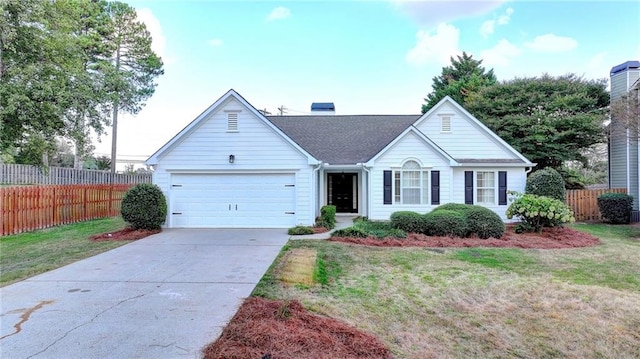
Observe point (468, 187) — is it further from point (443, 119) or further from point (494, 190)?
point (443, 119)

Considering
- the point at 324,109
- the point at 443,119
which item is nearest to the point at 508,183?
the point at 443,119

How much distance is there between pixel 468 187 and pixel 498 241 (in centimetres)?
440

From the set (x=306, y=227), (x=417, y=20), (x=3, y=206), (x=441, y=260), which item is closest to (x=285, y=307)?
(x=441, y=260)

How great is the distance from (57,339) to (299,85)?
22141 mm

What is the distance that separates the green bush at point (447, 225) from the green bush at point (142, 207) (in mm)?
8963

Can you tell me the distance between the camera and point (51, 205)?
42.1ft

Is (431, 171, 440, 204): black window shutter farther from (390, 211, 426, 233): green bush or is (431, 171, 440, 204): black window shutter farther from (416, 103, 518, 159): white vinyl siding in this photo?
(390, 211, 426, 233): green bush

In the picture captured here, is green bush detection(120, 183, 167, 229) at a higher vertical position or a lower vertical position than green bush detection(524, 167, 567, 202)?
lower

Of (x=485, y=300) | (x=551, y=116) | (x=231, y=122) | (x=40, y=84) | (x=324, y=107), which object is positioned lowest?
(x=485, y=300)

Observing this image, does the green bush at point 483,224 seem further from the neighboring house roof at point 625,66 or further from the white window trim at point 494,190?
the neighboring house roof at point 625,66

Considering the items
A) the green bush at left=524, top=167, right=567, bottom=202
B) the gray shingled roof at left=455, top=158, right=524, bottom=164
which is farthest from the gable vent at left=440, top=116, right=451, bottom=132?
the green bush at left=524, top=167, right=567, bottom=202

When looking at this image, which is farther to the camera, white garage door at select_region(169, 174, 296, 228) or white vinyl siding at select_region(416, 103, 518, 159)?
white vinyl siding at select_region(416, 103, 518, 159)

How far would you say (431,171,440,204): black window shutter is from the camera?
13742mm

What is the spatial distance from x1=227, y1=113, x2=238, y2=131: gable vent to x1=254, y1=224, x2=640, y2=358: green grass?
6.51 metres
